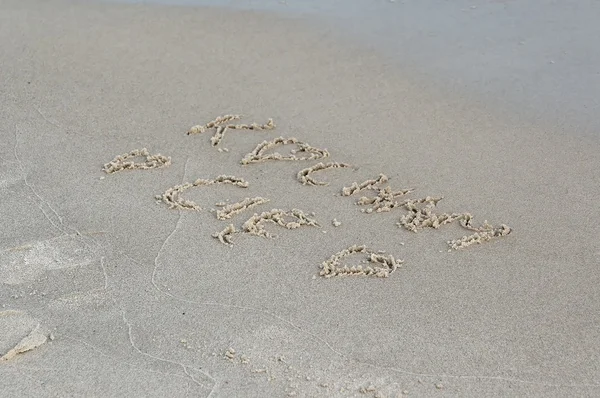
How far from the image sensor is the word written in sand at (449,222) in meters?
3.36

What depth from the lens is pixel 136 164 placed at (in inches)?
158

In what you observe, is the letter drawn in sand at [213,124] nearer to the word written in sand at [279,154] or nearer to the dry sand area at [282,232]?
the dry sand area at [282,232]

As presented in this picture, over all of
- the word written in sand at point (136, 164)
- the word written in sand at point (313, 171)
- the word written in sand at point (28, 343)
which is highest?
the word written in sand at point (313, 171)

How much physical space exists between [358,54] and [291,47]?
1.49 ft

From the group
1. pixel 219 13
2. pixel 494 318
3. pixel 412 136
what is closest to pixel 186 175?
pixel 412 136

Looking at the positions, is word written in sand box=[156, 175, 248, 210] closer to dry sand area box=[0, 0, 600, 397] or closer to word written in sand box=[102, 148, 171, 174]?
dry sand area box=[0, 0, 600, 397]

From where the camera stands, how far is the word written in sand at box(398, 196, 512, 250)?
3.36 m

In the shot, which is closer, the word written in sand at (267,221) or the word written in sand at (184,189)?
the word written in sand at (267,221)

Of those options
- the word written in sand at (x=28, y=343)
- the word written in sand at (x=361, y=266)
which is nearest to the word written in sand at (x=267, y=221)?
the word written in sand at (x=361, y=266)

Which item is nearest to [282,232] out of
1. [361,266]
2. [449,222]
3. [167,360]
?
[361,266]

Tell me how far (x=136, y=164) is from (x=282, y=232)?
3.14 ft

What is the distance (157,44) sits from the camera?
555 centimetres

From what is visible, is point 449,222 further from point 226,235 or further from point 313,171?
point 226,235

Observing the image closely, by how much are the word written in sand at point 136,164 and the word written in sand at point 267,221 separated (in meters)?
0.73
